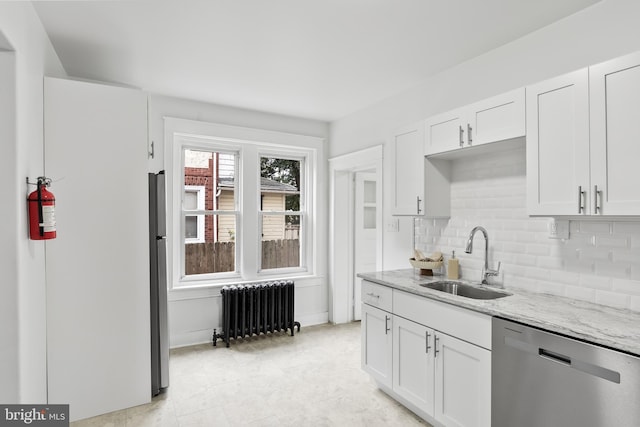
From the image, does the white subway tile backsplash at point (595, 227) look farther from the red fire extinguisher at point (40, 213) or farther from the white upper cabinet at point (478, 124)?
the red fire extinguisher at point (40, 213)

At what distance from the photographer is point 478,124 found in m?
2.46

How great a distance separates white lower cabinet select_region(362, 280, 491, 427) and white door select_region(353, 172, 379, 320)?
1.87m

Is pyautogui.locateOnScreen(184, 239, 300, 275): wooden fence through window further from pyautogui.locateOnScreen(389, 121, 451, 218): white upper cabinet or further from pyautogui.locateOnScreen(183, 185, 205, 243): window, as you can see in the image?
pyautogui.locateOnScreen(389, 121, 451, 218): white upper cabinet

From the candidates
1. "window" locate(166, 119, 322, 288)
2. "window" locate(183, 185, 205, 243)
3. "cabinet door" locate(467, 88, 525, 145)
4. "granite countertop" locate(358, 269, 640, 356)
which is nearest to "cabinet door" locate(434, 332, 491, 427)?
"granite countertop" locate(358, 269, 640, 356)

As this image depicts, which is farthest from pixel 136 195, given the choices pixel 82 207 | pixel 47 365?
pixel 47 365

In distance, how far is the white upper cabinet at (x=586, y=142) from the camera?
1.75 metres

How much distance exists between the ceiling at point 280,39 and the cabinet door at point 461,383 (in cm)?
206

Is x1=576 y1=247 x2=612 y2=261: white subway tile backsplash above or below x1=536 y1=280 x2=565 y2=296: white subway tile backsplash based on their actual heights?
above

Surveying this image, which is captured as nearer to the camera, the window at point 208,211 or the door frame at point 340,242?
the window at point 208,211

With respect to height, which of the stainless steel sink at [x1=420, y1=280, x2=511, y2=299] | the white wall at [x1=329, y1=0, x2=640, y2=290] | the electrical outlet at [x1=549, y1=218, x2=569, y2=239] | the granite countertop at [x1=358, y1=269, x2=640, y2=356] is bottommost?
the stainless steel sink at [x1=420, y1=280, x2=511, y2=299]

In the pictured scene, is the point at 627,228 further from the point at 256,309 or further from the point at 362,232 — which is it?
the point at 256,309

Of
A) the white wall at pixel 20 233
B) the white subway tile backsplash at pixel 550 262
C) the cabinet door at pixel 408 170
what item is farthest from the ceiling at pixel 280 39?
the white subway tile backsplash at pixel 550 262

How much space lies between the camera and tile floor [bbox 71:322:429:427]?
2500 mm

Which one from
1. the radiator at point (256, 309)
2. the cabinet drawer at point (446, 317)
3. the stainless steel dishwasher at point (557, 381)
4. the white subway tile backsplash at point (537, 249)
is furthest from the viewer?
the radiator at point (256, 309)
